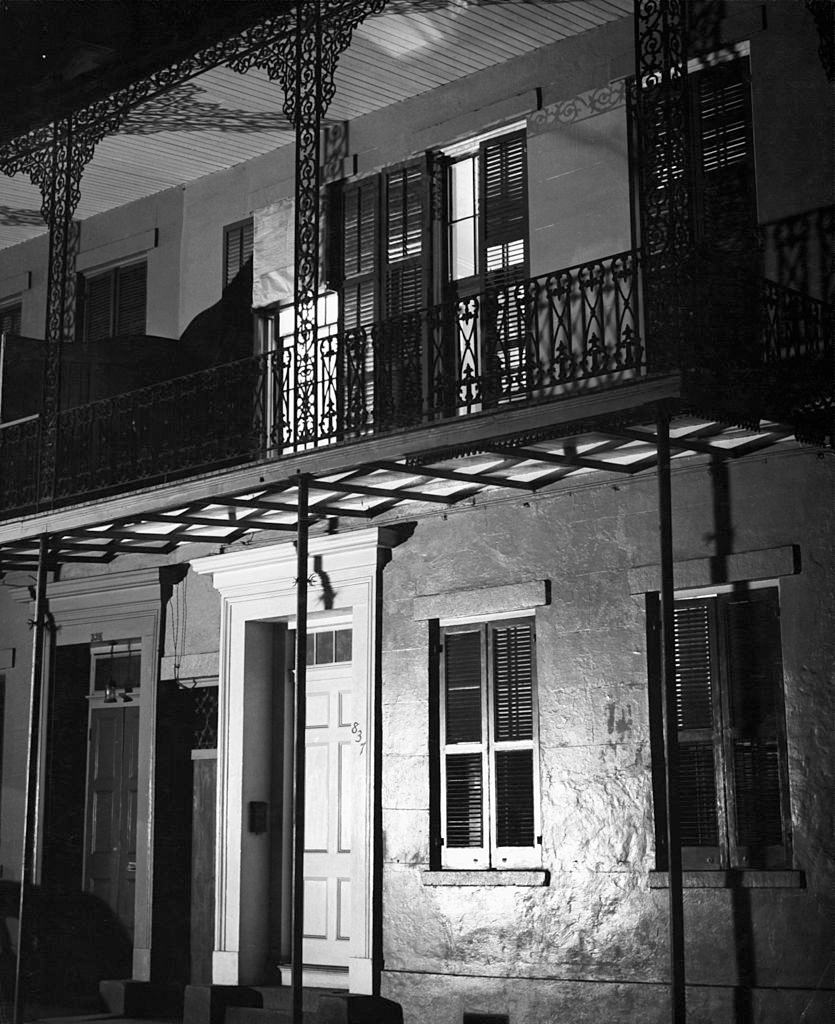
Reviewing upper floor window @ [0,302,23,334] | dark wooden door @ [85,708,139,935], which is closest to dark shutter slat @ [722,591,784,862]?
dark wooden door @ [85,708,139,935]

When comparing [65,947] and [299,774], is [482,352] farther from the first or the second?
[65,947]

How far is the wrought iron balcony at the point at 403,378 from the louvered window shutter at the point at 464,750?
5.60ft

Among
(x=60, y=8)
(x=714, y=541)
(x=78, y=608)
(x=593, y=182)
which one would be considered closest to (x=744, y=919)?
(x=714, y=541)

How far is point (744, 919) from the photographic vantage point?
9.01m

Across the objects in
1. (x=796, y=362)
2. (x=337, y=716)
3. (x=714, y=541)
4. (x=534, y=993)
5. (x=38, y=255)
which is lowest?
(x=534, y=993)

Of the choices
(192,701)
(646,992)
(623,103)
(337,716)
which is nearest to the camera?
(646,992)

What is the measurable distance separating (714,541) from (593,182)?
268 cm

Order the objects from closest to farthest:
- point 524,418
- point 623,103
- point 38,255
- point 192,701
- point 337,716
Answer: point 524,418 → point 623,103 → point 337,716 → point 192,701 → point 38,255

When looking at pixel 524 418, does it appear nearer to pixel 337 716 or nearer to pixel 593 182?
pixel 593 182

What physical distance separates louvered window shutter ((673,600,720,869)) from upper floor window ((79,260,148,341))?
6.47 metres

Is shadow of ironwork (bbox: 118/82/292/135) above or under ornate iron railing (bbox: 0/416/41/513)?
above

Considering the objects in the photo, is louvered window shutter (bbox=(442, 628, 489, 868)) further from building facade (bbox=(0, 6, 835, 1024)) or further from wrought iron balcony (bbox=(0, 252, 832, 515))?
wrought iron balcony (bbox=(0, 252, 832, 515))

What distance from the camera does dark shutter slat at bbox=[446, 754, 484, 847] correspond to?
34.7 ft

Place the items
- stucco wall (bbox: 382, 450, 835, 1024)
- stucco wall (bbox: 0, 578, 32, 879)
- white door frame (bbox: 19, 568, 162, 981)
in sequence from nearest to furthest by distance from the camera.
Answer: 1. stucco wall (bbox: 382, 450, 835, 1024)
2. white door frame (bbox: 19, 568, 162, 981)
3. stucco wall (bbox: 0, 578, 32, 879)
